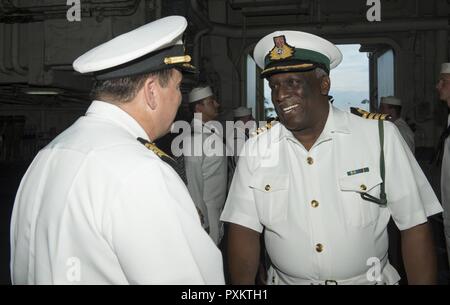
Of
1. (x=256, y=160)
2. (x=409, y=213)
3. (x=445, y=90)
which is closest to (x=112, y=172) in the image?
(x=256, y=160)

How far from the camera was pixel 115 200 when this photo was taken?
3.19ft

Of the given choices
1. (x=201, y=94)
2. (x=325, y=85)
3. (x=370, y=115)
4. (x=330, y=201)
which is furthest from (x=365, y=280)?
(x=201, y=94)

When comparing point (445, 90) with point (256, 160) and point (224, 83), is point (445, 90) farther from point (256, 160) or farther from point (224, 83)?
point (224, 83)

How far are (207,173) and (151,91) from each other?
8.68 ft

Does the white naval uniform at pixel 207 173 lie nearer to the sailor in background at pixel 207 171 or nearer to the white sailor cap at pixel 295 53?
the sailor in background at pixel 207 171

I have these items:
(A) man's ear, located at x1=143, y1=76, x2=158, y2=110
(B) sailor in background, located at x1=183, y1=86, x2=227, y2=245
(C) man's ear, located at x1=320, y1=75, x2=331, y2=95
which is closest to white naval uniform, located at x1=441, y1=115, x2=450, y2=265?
(B) sailor in background, located at x1=183, y1=86, x2=227, y2=245

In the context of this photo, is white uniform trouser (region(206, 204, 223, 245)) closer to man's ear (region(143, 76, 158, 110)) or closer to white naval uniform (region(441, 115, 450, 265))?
white naval uniform (region(441, 115, 450, 265))

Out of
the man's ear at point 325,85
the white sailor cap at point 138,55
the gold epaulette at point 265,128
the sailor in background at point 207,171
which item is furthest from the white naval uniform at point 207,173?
the white sailor cap at point 138,55

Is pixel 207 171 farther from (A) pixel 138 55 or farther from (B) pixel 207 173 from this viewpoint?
(A) pixel 138 55

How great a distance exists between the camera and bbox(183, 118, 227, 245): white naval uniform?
3.74 meters

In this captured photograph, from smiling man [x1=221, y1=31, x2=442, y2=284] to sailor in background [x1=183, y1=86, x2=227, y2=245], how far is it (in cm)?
183

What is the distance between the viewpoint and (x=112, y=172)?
100 cm

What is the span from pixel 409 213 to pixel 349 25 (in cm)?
719

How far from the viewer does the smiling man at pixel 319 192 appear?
167cm
